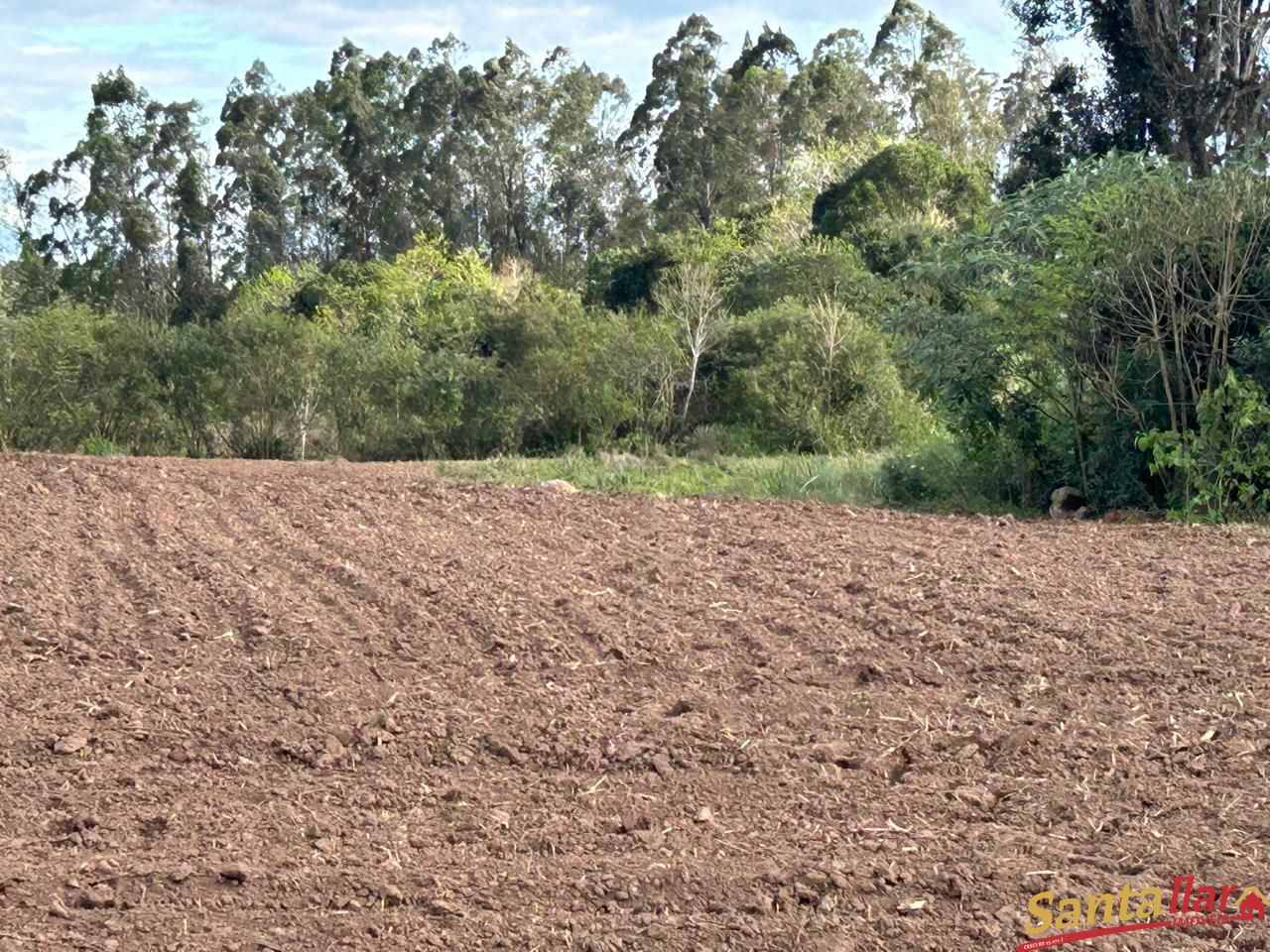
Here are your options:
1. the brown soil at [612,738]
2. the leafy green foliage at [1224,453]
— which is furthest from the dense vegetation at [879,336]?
the brown soil at [612,738]

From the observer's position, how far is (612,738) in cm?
496

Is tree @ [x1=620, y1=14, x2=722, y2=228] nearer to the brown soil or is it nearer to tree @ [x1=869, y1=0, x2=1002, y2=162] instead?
tree @ [x1=869, y1=0, x2=1002, y2=162]

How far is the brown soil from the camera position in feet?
12.0

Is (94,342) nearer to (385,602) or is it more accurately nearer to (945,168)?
(385,602)

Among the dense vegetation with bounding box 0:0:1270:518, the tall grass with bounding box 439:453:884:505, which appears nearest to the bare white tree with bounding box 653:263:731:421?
the dense vegetation with bounding box 0:0:1270:518

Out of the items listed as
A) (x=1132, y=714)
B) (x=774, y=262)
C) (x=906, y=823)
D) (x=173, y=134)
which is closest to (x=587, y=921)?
(x=906, y=823)

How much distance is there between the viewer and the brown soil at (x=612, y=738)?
3658 millimetres

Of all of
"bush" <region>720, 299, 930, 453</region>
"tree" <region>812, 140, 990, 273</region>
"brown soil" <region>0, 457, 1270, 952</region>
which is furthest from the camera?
"tree" <region>812, 140, 990, 273</region>

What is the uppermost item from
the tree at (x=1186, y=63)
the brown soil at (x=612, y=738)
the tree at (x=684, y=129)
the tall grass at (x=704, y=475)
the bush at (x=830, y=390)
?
the tree at (x=684, y=129)

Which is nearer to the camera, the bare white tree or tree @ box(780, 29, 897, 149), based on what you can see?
the bare white tree

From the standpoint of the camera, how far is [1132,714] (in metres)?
5.16

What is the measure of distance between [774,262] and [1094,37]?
8.22 m

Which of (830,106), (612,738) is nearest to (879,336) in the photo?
(612,738)

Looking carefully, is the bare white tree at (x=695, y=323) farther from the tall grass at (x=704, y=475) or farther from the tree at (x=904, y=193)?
the tree at (x=904, y=193)
